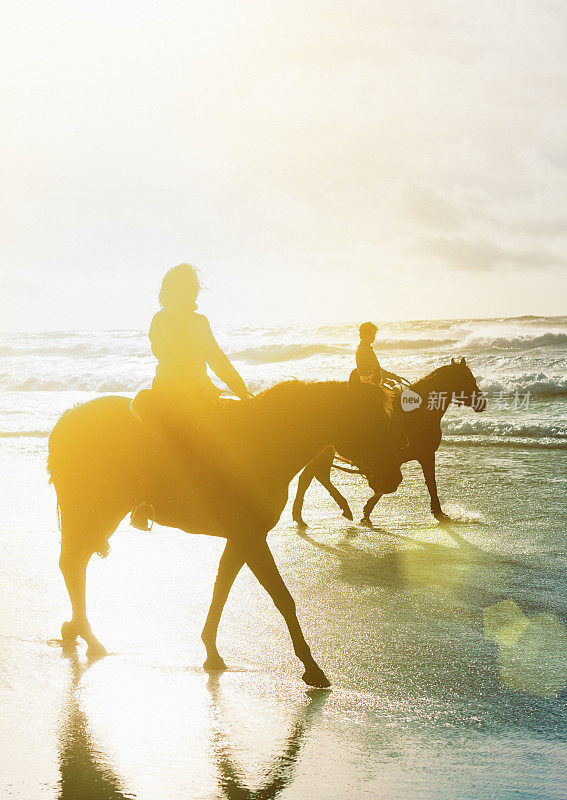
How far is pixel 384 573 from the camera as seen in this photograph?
6.86 meters

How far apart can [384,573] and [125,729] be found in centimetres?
357

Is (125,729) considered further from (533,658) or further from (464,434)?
(464,434)

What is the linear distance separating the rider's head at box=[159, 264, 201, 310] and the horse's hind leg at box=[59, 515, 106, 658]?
5.19 feet

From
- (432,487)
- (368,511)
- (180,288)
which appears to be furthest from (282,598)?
(432,487)

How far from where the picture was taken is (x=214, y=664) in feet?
15.2

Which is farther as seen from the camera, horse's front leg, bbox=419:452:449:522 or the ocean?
horse's front leg, bbox=419:452:449:522

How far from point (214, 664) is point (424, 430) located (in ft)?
18.9

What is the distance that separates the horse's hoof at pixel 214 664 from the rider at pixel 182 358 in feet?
4.55

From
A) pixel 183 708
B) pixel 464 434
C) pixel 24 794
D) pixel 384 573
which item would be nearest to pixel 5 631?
pixel 183 708

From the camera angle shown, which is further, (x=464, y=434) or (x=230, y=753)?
(x=464, y=434)

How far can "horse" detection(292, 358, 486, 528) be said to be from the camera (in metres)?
9.28

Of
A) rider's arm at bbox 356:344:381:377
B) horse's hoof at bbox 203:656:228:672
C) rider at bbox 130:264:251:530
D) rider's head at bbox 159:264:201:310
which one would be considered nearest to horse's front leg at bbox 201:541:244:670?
horse's hoof at bbox 203:656:228:672
